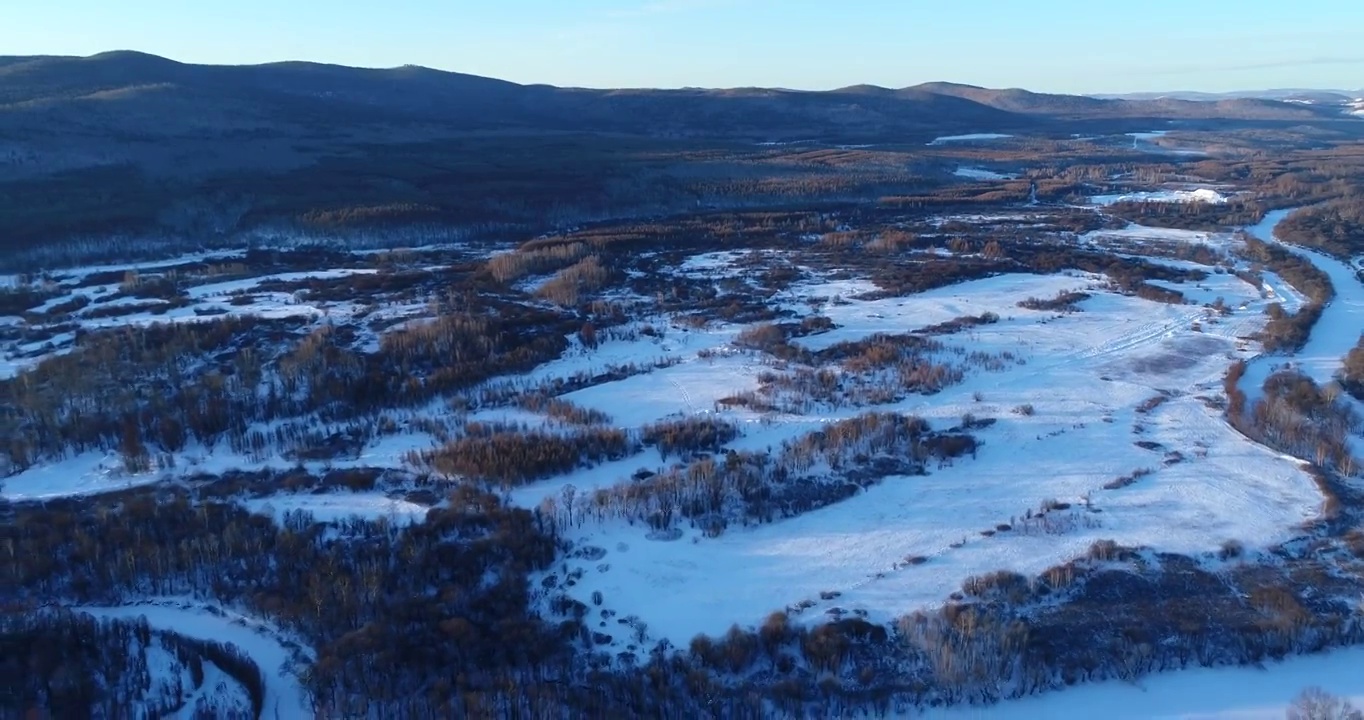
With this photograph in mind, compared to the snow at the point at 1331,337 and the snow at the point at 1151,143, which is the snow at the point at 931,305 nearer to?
the snow at the point at 1331,337

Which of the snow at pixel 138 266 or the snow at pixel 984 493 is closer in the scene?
the snow at pixel 984 493

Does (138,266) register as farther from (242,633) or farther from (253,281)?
(242,633)

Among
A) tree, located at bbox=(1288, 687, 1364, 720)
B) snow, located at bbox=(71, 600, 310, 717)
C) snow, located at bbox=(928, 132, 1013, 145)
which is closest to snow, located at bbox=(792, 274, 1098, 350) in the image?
tree, located at bbox=(1288, 687, 1364, 720)

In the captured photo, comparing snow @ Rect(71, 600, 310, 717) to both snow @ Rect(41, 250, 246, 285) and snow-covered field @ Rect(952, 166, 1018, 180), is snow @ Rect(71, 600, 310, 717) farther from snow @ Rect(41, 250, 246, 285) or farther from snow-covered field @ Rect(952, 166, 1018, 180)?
snow-covered field @ Rect(952, 166, 1018, 180)

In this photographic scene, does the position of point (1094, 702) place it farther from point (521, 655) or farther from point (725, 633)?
point (521, 655)

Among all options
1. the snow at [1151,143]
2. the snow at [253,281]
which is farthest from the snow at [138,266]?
the snow at [1151,143]

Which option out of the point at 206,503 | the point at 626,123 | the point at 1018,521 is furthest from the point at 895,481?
the point at 626,123
